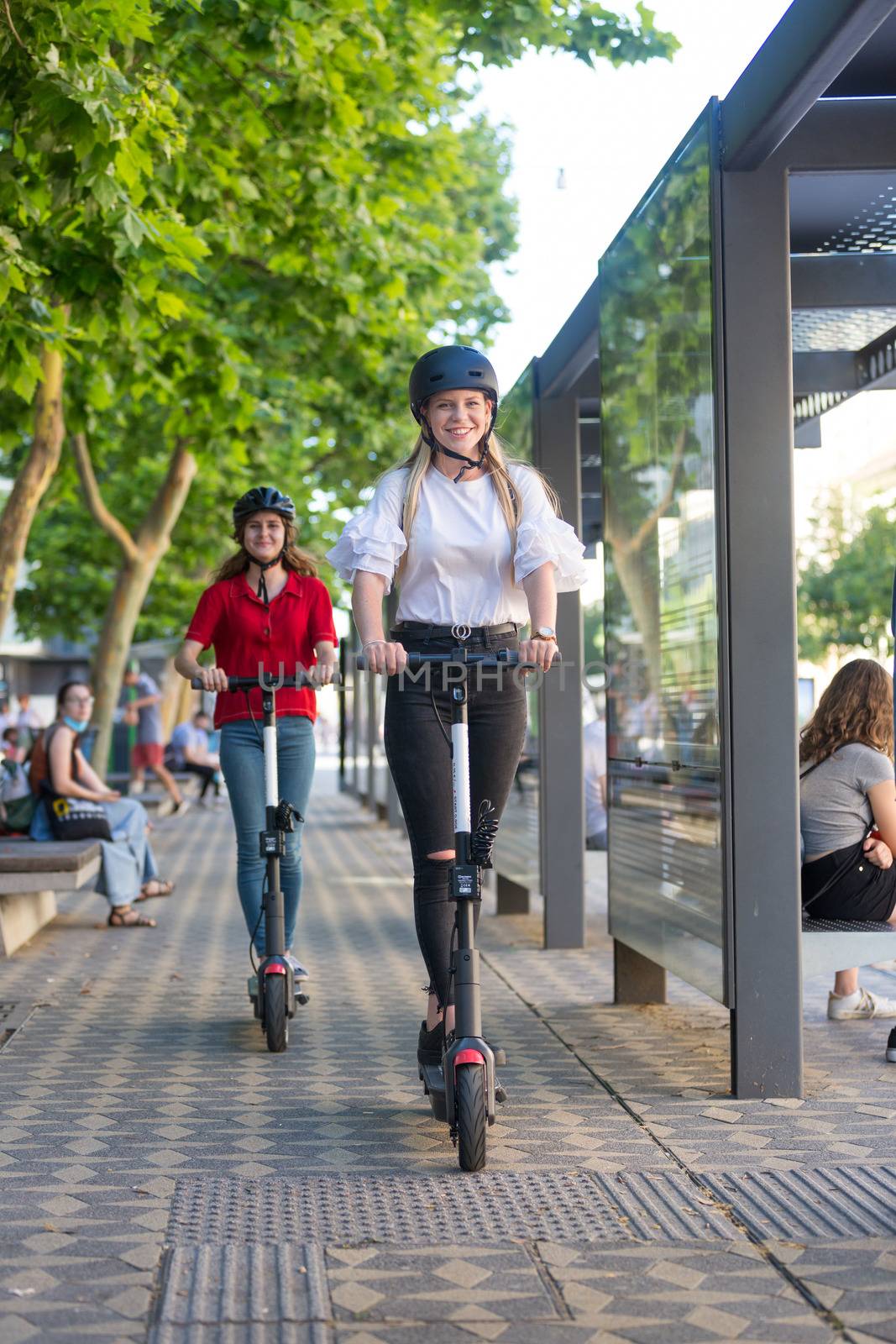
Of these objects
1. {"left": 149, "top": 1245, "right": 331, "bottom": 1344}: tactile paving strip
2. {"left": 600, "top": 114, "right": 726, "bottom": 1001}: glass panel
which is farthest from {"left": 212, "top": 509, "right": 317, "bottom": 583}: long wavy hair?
{"left": 149, "top": 1245, "right": 331, "bottom": 1344}: tactile paving strip

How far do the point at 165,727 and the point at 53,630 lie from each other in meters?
4.50

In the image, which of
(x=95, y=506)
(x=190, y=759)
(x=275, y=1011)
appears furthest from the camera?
(x=190, y=759)

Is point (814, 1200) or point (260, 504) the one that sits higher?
point (260, 504)

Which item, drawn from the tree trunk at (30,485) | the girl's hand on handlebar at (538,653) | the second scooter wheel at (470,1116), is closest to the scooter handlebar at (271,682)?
the girl's hand on handlebar at (538,653)

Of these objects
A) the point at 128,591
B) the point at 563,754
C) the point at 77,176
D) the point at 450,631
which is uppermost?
the point at 77,176

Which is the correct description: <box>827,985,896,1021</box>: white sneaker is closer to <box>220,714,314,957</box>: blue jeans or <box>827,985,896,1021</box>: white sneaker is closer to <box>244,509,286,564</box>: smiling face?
<box>220,714,314,957</box>: blue jeans

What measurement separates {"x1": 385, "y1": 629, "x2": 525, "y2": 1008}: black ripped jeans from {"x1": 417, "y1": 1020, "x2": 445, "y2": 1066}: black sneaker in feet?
0.26

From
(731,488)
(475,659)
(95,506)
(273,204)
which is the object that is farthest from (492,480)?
(95,506)

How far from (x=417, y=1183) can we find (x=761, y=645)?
2.04 metres

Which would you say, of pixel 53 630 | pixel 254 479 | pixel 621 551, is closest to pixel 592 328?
pixel 621 551

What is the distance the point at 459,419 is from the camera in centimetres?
496

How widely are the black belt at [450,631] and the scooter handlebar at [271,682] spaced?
158cm

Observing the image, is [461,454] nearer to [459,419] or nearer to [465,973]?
[459,419]

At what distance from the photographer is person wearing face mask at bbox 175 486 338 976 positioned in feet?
22.5
